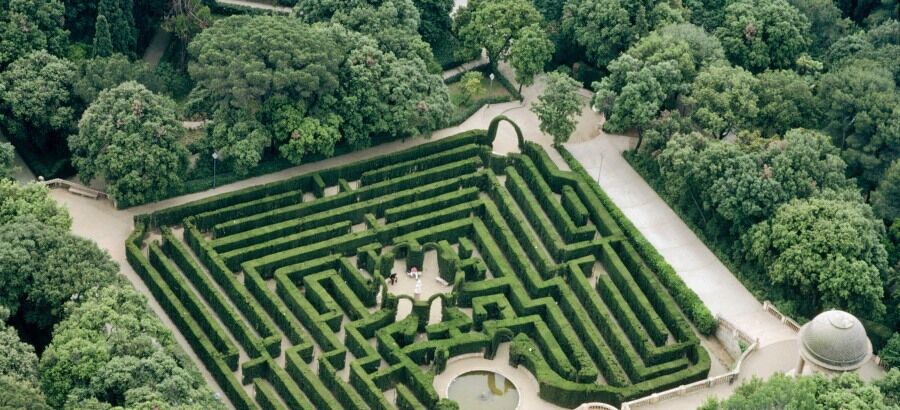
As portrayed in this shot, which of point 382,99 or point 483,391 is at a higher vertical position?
point 382,99

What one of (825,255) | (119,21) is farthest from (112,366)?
(825,255)

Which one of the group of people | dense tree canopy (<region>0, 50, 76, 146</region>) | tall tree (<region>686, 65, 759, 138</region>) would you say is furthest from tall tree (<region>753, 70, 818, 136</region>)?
dense tree canopy (<region>0, 50, 76, 146</region>)

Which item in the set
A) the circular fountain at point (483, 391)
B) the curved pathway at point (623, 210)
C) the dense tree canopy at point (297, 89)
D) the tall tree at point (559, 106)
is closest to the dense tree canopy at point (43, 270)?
the curved pathway at point (623, 210)

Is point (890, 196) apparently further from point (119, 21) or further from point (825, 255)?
point (119, 21)

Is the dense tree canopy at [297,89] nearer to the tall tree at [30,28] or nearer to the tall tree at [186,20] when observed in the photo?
the tall tree at [186,20]

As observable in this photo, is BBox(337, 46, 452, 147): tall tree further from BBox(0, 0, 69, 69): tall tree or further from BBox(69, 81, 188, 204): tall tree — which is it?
BBox(0, 0, 69, 69): tall tree
